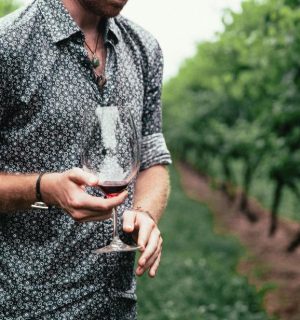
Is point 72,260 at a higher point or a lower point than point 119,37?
lower

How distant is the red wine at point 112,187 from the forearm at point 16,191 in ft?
0.74

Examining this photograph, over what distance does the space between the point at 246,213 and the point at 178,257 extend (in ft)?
24.3

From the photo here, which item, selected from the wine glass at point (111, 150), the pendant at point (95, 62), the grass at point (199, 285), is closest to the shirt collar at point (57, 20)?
the pendant at point (95, 62)

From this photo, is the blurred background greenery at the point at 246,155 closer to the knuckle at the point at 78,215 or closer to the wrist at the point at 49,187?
the wrist at the point at 49,187

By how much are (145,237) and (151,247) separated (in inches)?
1.7

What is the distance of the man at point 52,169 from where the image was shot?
185 centimetres

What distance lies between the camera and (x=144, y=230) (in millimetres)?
1835

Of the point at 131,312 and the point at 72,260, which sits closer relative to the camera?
the point at 72,260

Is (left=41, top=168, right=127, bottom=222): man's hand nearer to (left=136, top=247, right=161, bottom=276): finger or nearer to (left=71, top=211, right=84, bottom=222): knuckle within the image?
(left=71, top=211, right=84, bottom=222): knuckle

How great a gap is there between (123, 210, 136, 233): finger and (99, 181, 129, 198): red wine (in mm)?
165

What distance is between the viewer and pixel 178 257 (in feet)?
36.7

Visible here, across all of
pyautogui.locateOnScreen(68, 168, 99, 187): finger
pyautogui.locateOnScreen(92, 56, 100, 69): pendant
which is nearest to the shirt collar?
pyautogui.locateOnScreen(92, 56, 100, 69): pendant

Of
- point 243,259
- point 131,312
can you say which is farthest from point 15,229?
point 243,259

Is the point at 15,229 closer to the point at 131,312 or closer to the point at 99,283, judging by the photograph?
the point at 99,283
